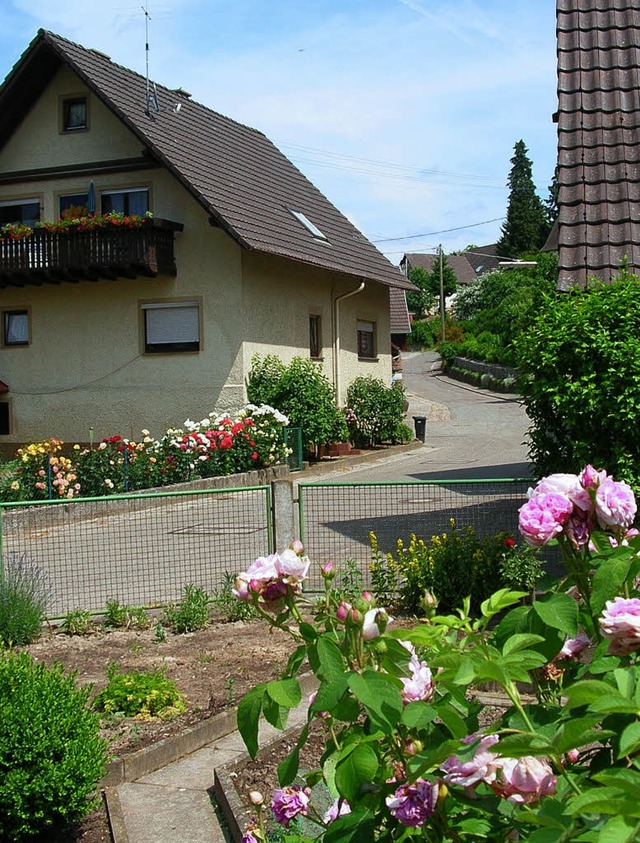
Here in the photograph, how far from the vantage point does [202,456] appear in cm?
1816

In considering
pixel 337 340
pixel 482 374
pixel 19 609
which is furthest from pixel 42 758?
pixel 482 374

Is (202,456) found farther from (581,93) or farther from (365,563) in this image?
(581,93)

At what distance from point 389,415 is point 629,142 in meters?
16.6

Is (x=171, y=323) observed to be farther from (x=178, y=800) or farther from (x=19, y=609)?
(x=178, y=800)

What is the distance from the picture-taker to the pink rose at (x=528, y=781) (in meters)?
1.91

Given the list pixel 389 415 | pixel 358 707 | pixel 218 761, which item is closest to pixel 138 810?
pixel 218 761

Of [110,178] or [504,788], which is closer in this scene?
[504,788]

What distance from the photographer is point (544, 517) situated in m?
2.31

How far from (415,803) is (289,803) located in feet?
1.93

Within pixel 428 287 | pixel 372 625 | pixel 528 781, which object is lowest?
pixel 528 781

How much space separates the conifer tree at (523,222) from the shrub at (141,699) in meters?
97.8

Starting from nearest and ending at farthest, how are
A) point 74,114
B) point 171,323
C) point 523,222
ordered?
point 171,323
point 74,114
point 523,222

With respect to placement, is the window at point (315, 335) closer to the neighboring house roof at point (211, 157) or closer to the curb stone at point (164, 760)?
the neighboring house roof at point (211, 157)

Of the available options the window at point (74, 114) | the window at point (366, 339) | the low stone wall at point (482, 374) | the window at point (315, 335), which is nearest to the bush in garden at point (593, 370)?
the window at point (315, 335)
